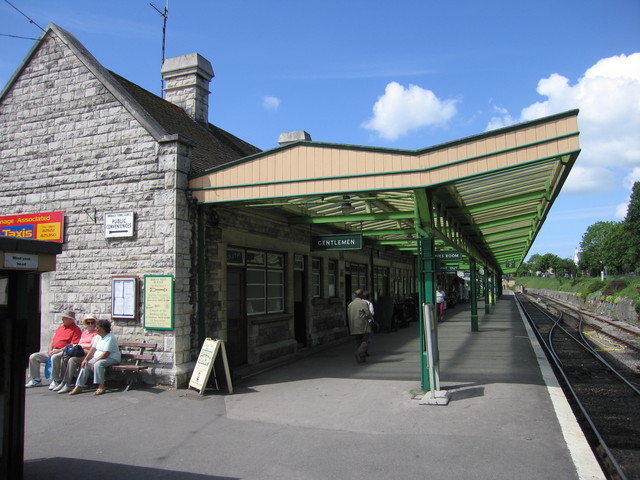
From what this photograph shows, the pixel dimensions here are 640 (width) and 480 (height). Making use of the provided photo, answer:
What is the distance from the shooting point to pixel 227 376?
7.89 metres

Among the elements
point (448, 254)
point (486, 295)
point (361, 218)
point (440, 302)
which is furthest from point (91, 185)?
point (486, 295)

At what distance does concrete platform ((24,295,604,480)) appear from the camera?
15.5ft

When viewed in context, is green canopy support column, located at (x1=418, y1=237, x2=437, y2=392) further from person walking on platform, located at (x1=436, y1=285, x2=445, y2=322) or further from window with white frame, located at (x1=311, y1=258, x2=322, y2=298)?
person walking on platform, located at (x1=436, y1=285, x2=445, y2=322)

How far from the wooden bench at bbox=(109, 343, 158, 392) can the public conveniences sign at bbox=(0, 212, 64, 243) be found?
2512mm

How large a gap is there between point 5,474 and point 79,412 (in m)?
2.88

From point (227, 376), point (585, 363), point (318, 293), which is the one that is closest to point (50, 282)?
point (227, 376)

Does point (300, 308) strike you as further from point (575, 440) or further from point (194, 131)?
point (575, 440)

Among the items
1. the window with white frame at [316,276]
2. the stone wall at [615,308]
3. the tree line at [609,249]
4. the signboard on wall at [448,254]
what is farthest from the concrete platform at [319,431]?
the tree line at [609,249]

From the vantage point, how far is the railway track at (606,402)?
222 inches

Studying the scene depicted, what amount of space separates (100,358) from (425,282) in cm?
517

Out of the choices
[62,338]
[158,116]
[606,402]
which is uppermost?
[158,116]

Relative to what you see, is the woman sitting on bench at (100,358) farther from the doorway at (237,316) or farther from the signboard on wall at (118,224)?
the doorway at (237,316)

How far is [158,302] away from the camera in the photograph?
8383mm

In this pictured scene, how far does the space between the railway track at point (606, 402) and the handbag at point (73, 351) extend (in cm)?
730
